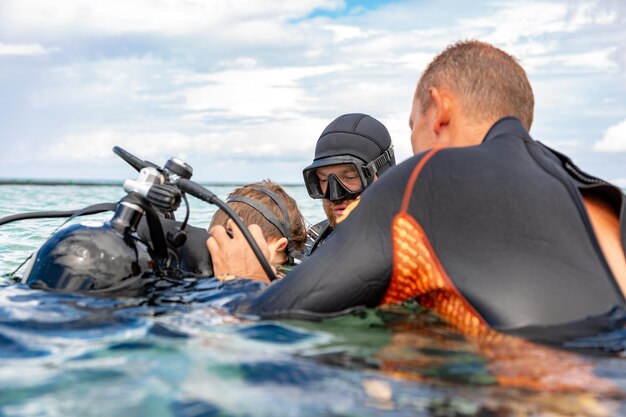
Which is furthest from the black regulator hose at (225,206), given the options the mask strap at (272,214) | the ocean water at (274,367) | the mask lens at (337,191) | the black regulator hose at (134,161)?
the mask lens at (337,191)

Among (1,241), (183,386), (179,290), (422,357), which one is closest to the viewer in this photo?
(183,386)

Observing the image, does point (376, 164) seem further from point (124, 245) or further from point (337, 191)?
point (124, 245)

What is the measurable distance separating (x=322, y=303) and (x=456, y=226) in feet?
1.94

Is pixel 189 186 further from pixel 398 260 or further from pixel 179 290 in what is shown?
pixel 398 260

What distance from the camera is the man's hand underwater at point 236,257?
3678 mm

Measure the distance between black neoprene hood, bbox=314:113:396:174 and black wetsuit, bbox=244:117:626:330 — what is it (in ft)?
8.70

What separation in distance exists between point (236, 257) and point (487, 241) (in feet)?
5.41

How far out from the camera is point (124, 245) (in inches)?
132

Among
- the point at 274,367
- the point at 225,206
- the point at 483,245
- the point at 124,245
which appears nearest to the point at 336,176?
the point at 225,206

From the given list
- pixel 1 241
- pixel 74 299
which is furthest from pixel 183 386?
pixel 1 241

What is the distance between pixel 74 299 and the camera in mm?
3133

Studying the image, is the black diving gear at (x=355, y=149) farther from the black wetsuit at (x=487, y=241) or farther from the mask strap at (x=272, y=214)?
the black wetsuit at (x=487, y=241)

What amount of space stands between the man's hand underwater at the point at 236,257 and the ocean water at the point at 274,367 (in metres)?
0.59

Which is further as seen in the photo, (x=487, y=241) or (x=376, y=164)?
(x=376, y=164)
